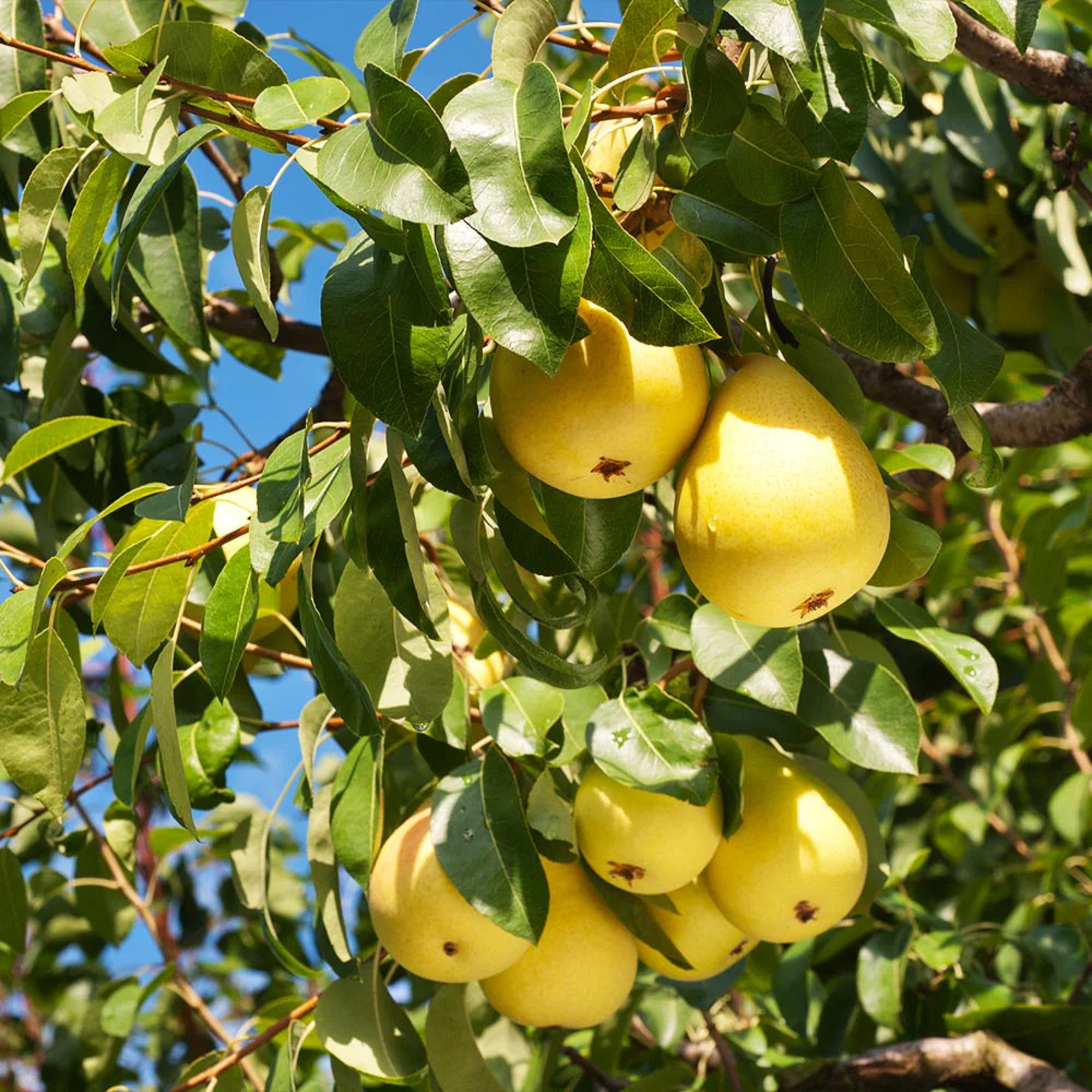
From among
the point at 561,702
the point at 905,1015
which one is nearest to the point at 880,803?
the point at 905,1015

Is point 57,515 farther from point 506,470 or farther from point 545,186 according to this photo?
point 545,186

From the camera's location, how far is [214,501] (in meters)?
1.50

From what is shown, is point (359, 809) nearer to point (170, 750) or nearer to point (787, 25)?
point (170, 750)

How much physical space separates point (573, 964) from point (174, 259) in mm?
1080

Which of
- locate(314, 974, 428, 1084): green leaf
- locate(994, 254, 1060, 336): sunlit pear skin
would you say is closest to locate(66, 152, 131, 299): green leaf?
locate(314, 974, 428, 1084): green leaf

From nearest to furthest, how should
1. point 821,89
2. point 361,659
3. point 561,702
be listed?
1. point 821,89
2. point 361,659
3. point 561,702

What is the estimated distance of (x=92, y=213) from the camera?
4.20ft

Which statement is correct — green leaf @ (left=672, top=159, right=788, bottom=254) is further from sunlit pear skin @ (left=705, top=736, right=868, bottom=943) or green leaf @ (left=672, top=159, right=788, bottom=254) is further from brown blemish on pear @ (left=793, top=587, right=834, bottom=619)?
sunlit pear skin @ (left=705, top=736, right=868, bottom=943)

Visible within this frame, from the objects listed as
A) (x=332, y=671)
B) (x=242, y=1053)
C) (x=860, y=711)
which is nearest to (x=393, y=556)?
(x=332, y=671)

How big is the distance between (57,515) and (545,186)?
144 centimetres

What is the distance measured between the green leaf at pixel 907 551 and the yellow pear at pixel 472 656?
2.01 ft

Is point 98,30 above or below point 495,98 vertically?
below

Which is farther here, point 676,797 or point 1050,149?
point 1050,149

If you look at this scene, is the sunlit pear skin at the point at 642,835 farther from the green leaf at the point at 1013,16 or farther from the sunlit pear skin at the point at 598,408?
the green leaf at the point at 1013,16
